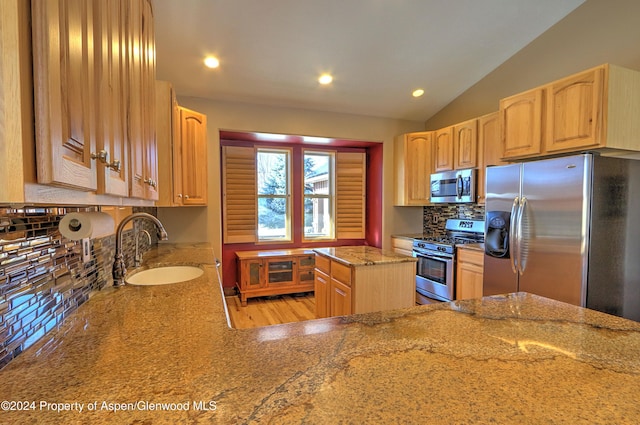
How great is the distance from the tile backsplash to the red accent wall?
77 centimetres

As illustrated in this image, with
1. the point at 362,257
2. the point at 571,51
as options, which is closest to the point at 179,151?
the point at 362,257

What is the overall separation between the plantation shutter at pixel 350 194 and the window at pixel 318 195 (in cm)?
13

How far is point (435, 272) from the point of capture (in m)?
3.50

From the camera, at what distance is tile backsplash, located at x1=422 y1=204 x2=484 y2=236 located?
3.77m

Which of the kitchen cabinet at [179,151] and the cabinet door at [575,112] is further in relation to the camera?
the kitchen cabinet at [179,151]

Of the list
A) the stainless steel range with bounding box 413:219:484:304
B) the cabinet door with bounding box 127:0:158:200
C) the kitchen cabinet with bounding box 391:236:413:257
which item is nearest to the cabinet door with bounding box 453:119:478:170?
the stainless steel range with bounding box 413:219:484:304

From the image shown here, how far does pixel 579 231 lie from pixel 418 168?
2.22 meters

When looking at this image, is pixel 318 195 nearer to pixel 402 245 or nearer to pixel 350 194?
pixel 350 194

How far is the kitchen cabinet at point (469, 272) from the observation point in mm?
2996

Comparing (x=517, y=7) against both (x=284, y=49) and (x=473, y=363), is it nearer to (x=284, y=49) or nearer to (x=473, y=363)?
(x=284, y=49)

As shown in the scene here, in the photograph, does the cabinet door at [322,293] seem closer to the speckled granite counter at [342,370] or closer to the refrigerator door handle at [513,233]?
the refrigerator door handle at [513,233]

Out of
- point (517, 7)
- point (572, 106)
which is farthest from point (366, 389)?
point (517, 7)

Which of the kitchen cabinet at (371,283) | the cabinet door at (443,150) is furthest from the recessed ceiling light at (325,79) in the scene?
the kitchen cabinet at (371,283)

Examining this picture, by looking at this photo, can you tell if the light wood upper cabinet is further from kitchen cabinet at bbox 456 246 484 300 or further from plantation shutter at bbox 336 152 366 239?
plantation shutter at bbox 336 152 366 239
